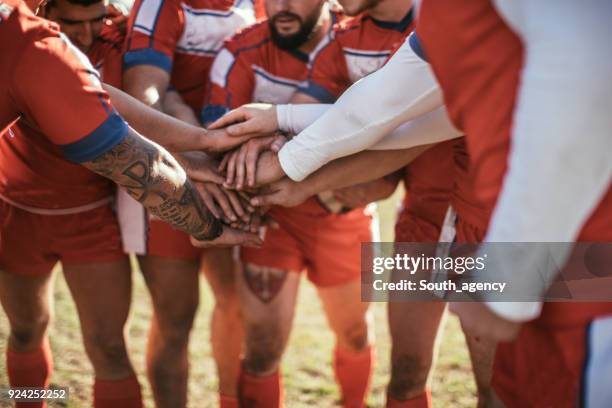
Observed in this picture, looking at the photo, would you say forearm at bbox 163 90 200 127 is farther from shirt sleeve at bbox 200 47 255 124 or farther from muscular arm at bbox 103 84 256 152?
muscular arm at bbox 103 84 256 152

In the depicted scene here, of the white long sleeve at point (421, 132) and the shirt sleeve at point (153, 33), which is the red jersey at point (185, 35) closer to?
the shirt sleeve at point (153, 33)

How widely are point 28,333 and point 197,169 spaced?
3.88 feet

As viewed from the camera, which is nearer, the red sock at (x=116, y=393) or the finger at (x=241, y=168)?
the finger at (x=241, y=168)

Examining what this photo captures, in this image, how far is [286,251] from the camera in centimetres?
366

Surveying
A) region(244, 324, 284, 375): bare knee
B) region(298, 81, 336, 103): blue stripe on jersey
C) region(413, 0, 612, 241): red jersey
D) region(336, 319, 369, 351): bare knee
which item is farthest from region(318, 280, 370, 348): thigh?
region(413, 0, 612, 241): red jersey

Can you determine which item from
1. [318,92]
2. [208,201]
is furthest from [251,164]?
[318,92]

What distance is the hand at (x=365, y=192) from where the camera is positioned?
3.44m

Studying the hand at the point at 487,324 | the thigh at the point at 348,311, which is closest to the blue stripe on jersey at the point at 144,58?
the thigh at the point at 348,311

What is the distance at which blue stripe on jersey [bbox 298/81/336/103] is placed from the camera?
339 cm

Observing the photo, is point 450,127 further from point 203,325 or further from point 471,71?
point 203,325

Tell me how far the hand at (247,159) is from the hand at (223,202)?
0.08 m

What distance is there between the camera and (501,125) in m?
1.87

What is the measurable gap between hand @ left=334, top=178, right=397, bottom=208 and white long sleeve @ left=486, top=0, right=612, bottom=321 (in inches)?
64.5

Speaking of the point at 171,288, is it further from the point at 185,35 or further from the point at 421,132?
the point at 421,132
